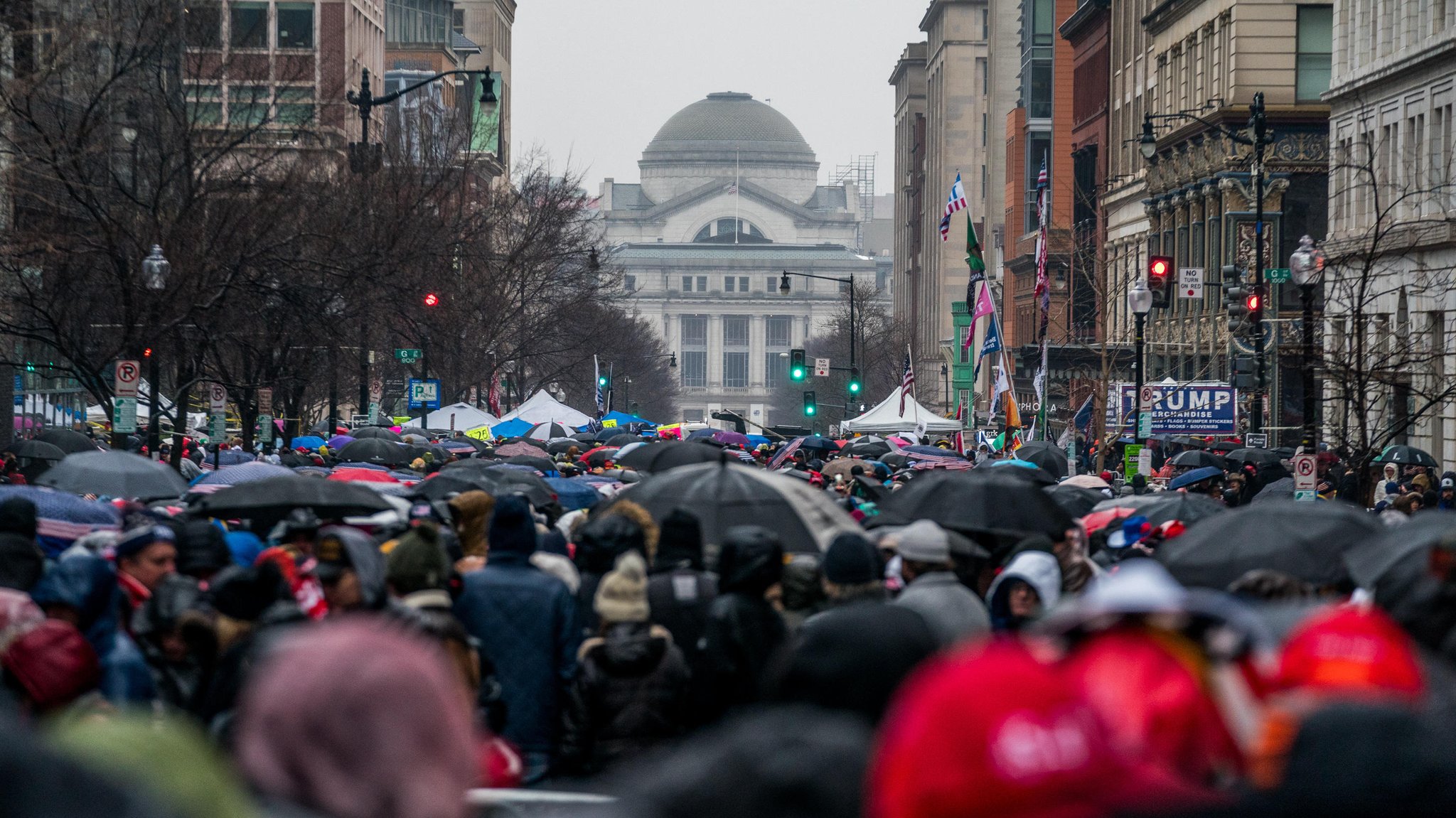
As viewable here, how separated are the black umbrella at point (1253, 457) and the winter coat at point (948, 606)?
21748mm

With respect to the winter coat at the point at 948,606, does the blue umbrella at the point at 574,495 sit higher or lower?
lower

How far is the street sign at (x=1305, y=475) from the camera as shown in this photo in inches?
910

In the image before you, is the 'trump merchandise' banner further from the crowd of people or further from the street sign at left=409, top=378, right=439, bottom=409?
the crowd of people

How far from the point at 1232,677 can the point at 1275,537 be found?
6755mm

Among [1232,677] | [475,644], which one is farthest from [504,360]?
[1232,677]

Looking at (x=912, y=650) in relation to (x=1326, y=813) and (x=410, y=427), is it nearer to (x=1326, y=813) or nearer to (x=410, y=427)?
(x=1326, y=813)

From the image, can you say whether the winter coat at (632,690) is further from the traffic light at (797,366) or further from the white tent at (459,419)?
the traffic light at (797,366)

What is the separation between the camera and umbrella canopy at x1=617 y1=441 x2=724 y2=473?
19.4m

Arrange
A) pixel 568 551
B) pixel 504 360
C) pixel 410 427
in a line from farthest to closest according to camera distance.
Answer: pixel 504 360 < pixel 410 427 < pixel 568 551

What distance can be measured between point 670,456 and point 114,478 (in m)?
5.80

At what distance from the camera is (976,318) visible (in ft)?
128

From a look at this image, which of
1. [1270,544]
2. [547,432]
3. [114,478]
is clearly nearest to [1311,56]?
[547,432]

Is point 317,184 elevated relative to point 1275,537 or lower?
elevated

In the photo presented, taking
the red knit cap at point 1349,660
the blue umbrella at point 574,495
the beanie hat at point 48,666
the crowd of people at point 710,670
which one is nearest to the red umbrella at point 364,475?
the blue umbrella at point 574,495
